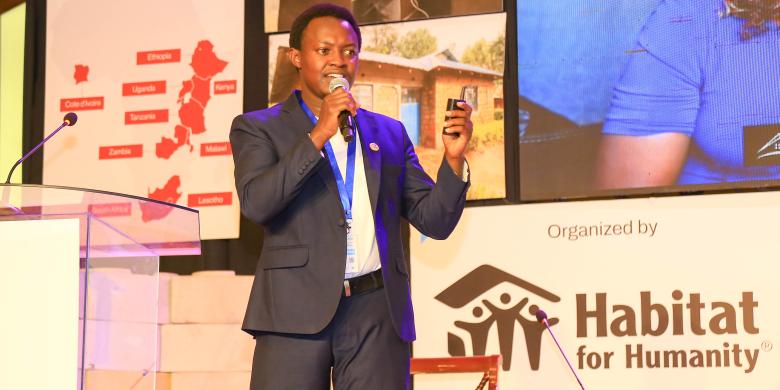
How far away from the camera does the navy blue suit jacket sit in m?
2.31

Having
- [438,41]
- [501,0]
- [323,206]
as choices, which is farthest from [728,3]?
[323,206]

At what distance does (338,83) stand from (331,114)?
187 mm

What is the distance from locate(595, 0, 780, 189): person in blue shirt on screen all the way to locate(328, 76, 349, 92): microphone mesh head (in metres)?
2.60

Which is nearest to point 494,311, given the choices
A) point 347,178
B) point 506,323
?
point 506,323

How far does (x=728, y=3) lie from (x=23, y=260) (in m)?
3.69

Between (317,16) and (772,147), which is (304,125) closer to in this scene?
(317,16)

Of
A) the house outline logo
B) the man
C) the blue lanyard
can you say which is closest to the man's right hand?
the man

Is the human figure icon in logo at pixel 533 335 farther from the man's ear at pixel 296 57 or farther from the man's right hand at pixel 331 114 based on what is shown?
the man's right hand at pixel 331 114

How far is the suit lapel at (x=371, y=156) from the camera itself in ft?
7.93

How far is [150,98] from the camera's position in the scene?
18.6 feet

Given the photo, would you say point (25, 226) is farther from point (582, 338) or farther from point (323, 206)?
point (582, 338)

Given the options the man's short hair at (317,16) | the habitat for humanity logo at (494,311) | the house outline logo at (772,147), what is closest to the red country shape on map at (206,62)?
the habitat for humanity logo at (494,311)

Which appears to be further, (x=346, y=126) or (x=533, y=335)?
(x=533, y=335)

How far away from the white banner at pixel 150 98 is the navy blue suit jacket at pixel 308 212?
2.97 m
